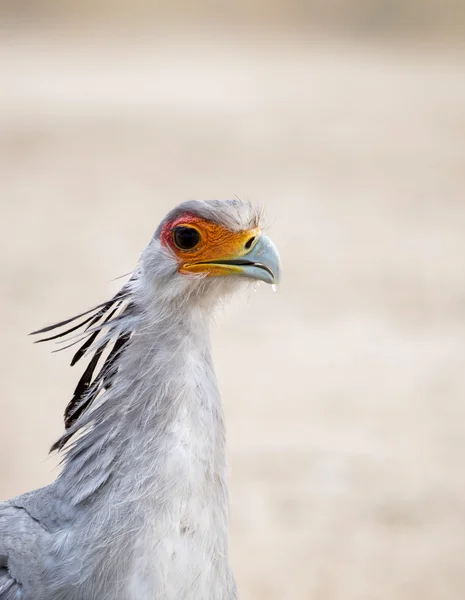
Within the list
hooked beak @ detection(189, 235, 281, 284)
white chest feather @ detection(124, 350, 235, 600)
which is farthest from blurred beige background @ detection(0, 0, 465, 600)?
white chest feather @ detection(124, 350, 235, 600)

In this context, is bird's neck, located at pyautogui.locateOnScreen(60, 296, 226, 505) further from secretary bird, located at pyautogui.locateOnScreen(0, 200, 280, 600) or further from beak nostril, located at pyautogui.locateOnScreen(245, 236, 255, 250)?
beak nostril, located at pyautogui.locateOnScreen(245, 236, 255, 250)

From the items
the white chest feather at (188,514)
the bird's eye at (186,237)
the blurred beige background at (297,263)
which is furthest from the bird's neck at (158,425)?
the blurred beige background at (297,263)

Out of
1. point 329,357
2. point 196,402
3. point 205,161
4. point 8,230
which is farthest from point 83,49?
point 196,402

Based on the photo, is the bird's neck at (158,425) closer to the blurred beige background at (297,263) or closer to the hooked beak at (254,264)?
the hooked beak at (254,264)

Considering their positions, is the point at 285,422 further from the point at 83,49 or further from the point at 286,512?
the point at 83,49

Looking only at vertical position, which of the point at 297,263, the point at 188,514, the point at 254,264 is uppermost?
the point at 254,264

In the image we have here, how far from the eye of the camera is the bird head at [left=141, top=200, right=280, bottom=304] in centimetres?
188

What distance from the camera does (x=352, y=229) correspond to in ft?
27.8

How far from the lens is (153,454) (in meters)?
1.78

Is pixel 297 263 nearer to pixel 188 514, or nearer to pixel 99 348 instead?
pixel 99 348

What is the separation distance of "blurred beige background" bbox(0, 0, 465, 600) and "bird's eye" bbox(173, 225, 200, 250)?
28cm

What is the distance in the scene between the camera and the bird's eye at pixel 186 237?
188cm

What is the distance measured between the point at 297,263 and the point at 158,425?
6.07m

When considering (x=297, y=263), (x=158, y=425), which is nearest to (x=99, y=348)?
(x=158, y=425)
